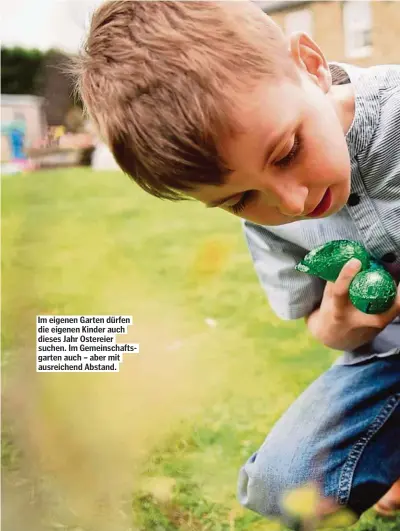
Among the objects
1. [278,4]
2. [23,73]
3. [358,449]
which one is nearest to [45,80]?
[23,73]

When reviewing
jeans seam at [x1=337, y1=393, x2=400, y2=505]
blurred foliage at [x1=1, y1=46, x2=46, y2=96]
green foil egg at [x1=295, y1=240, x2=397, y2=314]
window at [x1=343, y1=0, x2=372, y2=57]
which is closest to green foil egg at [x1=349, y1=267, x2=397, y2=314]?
green foil egg at [x1=295, y1=240, x2=397, y2=314]

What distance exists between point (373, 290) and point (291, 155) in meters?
0.14

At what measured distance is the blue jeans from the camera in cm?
65

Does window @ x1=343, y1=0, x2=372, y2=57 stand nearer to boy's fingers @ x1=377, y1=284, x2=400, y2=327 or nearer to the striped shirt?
the striped shirt

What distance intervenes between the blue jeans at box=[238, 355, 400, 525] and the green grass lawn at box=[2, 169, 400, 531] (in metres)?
0.07

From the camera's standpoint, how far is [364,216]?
0.60 metres

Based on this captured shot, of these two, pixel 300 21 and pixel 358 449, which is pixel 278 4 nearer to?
Result: pixel 300 21

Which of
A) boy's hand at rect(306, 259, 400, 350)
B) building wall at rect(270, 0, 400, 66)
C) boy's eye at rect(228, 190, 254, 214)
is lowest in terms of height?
boy's hand at rect(306, 259, 400, 350)

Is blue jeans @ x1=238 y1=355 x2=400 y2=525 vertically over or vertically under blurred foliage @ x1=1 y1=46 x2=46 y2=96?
under

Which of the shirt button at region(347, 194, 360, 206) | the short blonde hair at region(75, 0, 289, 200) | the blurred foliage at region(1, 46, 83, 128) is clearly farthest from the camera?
the blurred foliage at region(1, 46, 83, 128)

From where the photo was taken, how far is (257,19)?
1.70 ft

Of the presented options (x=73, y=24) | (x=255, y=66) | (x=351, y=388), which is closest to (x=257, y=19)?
(x=255, y=66)

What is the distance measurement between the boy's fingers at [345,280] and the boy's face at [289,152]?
0.17 ft

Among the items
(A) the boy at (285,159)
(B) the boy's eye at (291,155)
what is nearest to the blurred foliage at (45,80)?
(A) the boy at (285,159)
